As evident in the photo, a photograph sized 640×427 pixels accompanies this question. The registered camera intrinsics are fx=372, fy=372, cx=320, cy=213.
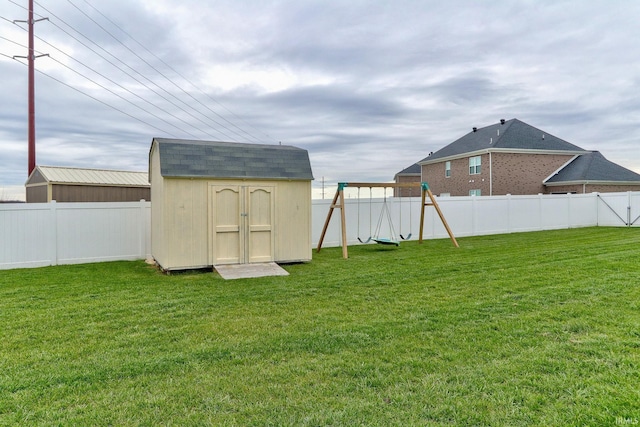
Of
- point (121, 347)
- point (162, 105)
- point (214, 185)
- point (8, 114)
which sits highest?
→ point (162, 105)

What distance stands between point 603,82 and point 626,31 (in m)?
4.74

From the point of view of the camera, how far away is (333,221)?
37.1ft

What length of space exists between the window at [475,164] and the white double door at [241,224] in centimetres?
1980

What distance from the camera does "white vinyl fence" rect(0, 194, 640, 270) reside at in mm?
8094

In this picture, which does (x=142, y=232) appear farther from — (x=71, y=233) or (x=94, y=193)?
(x=94, y=193)

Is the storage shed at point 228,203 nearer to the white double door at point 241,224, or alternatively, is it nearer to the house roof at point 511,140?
the white double door at point 241,224

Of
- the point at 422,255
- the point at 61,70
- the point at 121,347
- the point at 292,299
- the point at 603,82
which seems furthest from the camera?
the point at 603,82

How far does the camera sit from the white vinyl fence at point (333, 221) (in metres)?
8.09

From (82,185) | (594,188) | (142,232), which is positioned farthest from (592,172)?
(82,185)

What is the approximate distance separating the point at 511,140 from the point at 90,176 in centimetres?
2347

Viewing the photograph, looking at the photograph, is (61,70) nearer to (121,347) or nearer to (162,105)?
(162,105)

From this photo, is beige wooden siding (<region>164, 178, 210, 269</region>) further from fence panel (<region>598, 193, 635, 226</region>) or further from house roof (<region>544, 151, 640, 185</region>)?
house roof (<region>544, 151, 640, 185</region>)

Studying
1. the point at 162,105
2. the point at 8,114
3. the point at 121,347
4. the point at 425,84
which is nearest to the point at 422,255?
the point at 121,347

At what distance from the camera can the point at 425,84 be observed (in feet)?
50.6
